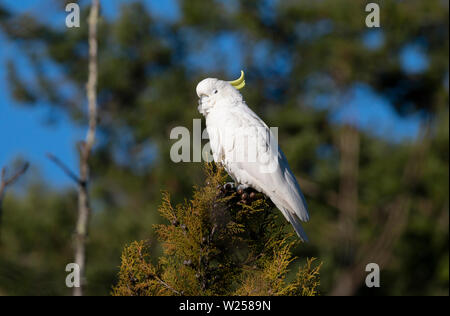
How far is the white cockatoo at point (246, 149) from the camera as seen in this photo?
9.96ft

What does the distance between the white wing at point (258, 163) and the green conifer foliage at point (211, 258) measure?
1.47ft

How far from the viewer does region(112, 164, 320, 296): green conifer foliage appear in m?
2.28

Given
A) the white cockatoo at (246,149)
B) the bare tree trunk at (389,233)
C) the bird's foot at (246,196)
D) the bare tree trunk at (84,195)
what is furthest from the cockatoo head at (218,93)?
the bare tree trunk at (389,233)

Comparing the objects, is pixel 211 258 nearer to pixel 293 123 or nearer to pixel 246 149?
pixel 246 149

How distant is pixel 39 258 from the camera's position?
33.5ft

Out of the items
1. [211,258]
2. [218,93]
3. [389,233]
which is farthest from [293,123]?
[211,258]

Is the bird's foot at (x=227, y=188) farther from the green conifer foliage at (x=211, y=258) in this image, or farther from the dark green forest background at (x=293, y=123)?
the dark green forest background at (x=293, y=123)

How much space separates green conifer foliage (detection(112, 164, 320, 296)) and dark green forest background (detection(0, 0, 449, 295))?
21.0ft

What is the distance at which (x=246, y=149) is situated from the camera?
328 cm

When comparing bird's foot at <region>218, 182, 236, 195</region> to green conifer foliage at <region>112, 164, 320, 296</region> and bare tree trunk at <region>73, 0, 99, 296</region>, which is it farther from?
bare tree trunk at <region>73, 0, 99, 296</region>

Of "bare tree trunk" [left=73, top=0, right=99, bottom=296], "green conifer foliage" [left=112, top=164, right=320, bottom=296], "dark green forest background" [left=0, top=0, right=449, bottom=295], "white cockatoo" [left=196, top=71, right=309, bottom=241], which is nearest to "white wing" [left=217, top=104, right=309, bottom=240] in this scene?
"white cockatoo" [left=196, top=71, right=309, bottom=241]

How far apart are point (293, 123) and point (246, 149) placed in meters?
8.42
